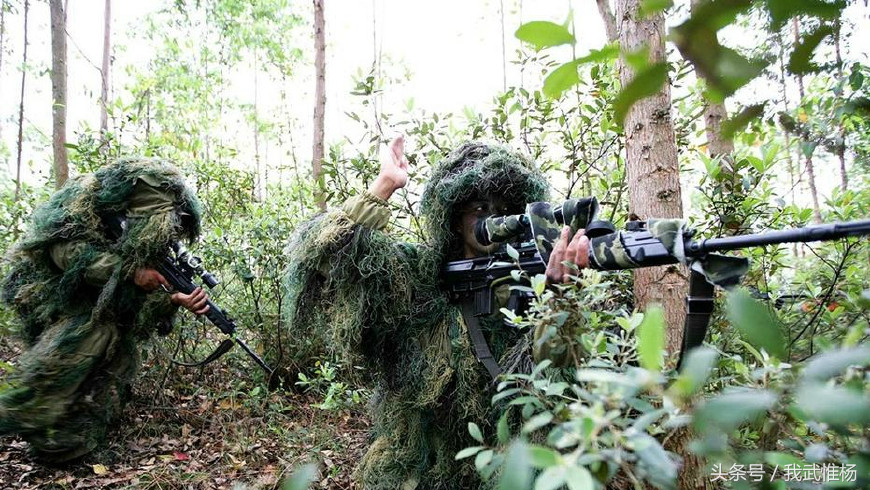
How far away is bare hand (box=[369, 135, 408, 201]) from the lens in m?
2.33

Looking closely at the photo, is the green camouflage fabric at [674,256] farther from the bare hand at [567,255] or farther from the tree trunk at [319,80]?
the tree trunk at [319,80]

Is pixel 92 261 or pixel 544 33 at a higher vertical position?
pixel 544 33

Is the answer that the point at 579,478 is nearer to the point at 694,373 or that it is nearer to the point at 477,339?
the point at 694,373

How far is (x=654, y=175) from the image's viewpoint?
6.39 ft

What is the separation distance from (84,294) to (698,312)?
342cm

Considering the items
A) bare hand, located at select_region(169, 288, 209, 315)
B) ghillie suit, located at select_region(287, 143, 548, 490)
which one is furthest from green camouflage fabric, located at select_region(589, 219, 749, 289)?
bare hand, located at select_region(169, 288, 209, 315)

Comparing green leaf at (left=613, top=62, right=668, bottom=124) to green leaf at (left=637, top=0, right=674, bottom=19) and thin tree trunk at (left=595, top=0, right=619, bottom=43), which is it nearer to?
green leaf at (left=637, top=0, right=674, bottom=19)

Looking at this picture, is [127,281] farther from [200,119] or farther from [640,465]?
[200,119]

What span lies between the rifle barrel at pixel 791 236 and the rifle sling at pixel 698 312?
75 mm

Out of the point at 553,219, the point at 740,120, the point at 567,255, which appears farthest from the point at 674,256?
the point at 740,120

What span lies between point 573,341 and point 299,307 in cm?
126

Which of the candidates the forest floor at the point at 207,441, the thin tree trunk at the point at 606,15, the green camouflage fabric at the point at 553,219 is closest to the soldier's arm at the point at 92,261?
the forest floor at the point at 207,441

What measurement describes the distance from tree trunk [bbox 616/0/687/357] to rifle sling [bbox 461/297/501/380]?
0.62 metres

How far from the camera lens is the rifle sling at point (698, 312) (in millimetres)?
1391
